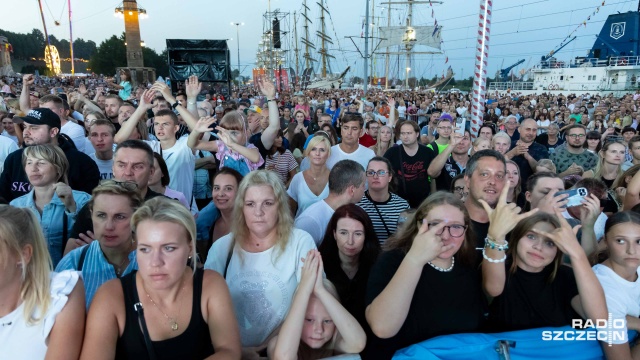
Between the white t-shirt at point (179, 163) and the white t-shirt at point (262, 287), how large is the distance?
213cm

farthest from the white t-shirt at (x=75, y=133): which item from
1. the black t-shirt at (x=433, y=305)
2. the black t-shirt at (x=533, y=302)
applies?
the black t-shirt at (x=533, y=302)

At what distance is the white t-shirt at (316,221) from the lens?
128 inches

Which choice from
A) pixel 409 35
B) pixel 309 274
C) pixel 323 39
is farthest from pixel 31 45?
pixel 309 274

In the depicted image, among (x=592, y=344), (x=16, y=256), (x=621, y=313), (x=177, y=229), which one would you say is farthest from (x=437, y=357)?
(x=16, y=256)

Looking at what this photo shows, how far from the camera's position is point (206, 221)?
3.66 meters

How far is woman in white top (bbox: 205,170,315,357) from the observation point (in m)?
2.40

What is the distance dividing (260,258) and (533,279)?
1634mm

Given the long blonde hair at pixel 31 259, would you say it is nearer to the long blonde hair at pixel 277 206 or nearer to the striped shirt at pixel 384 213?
the long blonde hair at pixel 277 206

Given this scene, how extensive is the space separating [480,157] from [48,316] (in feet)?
10.0

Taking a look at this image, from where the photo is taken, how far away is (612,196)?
4.09 m

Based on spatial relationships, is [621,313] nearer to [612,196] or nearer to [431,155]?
[612,196]

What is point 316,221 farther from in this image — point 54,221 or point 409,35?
point 409,35

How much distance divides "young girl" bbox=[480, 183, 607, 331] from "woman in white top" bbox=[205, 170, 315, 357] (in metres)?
1.12

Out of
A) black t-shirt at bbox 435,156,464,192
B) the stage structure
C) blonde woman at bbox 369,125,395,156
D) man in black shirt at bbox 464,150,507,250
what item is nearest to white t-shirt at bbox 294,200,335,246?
man in black shirt at bbox 464,150,507,250
